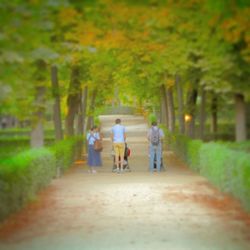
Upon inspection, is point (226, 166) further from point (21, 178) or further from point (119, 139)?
point (119, 139)

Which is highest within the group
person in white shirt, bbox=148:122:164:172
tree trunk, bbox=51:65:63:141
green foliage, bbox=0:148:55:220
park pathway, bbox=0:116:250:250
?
tree trunk, bbox=51:65:63:141

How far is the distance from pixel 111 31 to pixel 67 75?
18736 mm

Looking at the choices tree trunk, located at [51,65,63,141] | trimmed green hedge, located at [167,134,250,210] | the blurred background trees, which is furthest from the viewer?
tree trunk, located at [51,65,63,141]

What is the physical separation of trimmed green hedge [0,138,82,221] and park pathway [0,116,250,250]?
25 cm

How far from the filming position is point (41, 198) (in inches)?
614

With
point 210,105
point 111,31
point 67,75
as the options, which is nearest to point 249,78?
point 111,31

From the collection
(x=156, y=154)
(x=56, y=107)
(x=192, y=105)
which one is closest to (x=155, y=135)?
(x=156, y=154)

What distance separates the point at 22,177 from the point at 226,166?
4.76 meters

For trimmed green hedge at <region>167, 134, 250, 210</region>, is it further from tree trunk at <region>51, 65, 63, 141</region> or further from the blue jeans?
tree trunk at <region>51, 65, 63, 141</region>

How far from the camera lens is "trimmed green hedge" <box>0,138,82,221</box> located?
12008mm

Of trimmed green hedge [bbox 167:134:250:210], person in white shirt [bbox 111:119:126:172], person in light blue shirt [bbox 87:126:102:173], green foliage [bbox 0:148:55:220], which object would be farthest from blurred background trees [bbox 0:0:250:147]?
person in light blue shirt [bbox 87:126:102:173]

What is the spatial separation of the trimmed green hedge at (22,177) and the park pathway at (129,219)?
0.25 meters

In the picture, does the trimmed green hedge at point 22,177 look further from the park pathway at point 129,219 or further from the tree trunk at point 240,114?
the tree trunk at point 240,114

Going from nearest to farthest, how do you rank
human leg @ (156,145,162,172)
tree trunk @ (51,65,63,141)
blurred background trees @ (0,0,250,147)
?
blurred background trees @ (0,0,250,147) < tree trunk @ (51,65,63,141) < human leg @ (156,145,162,172)
